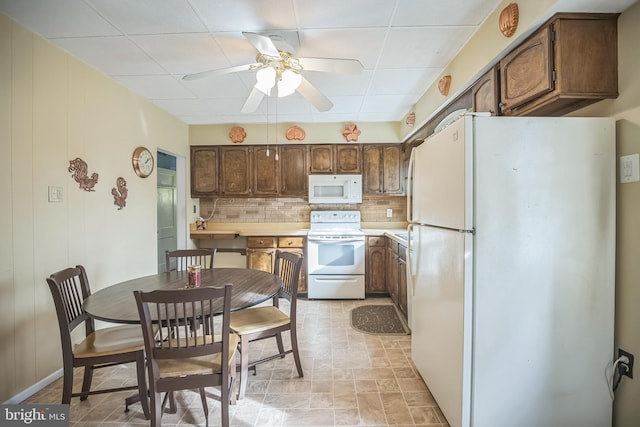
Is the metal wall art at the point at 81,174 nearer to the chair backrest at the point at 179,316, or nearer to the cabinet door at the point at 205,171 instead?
the chair backrest at the point at 179,316

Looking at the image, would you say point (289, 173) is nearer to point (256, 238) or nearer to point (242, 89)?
point (256, 238)

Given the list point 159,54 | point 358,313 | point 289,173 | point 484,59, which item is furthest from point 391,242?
point 159,54

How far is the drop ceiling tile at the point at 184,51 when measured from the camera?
2.15m

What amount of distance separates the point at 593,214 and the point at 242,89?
2.94 meters

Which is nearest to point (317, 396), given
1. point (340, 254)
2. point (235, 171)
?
point (340, 254)

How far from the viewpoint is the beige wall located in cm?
189

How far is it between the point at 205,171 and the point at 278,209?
118 cm

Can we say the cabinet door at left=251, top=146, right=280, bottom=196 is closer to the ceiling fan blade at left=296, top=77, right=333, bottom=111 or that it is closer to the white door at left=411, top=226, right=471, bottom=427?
the ceiling fan blade at left=296, top=77, right=333, bottom=111

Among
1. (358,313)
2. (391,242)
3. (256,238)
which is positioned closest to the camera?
(358,313)

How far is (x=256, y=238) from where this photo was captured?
13.3ft

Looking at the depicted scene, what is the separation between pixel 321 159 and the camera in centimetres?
431

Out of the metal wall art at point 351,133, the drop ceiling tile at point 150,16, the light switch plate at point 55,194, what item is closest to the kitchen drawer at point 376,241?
the metal wall art at point 351,133

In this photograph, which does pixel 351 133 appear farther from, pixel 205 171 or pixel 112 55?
pixel 112 55

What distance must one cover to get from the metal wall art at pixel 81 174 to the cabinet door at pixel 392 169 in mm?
3322
